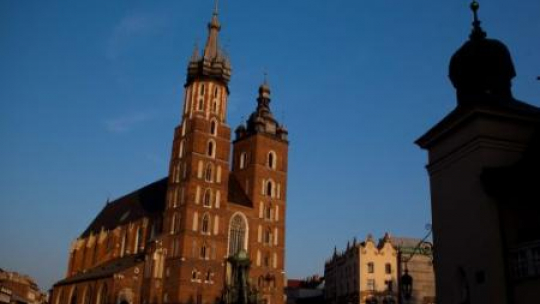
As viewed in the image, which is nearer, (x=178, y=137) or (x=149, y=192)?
(x=178, y=137)

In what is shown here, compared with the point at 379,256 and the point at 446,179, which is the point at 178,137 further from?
the point at 446,179

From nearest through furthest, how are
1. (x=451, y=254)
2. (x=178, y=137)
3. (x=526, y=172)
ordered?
(x=526, y=172) < (x=451, y=254) < (x=178, y=137)

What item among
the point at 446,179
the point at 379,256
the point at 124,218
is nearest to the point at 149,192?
the point at 124,218

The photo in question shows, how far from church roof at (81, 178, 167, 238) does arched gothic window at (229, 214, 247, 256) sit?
8.63 m

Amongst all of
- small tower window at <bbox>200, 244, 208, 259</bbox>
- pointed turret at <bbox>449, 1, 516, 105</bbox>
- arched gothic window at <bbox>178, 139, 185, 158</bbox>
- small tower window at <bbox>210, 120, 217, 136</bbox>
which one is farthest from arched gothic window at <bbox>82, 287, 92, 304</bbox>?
pointed turret at <bbox>449, 1, 516, 105</bbox>

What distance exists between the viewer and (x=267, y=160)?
2446 inches

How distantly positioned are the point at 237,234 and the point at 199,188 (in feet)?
21.4

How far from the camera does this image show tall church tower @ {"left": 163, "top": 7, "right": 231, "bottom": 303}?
50.5 m

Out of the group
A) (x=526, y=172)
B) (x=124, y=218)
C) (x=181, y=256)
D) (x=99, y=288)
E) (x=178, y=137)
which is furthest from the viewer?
(x=124, y=218)

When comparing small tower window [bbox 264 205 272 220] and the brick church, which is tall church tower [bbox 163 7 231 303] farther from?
small tower window [bbox 264 205 272 220]

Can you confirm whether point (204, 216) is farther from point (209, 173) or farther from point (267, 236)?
point (267, 236)

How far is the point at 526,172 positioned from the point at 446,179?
360 centimetres

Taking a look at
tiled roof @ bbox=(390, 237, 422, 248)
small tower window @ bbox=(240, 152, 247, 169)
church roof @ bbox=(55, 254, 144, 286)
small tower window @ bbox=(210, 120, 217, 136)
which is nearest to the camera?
church roof @ bbox=(55, 254, 144, 286)

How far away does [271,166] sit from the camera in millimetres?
62250
